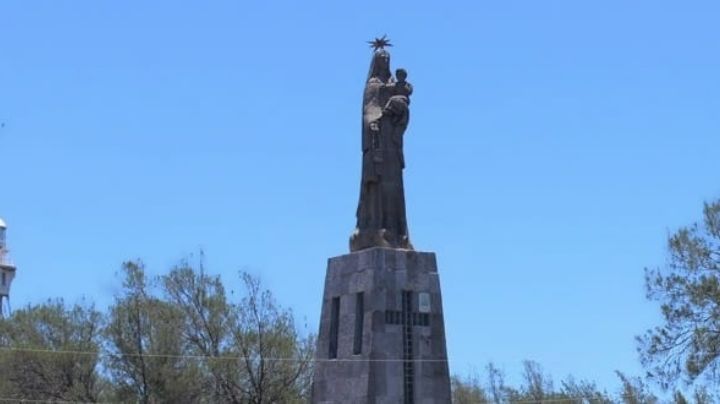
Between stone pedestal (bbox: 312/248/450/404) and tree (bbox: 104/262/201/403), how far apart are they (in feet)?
44.6

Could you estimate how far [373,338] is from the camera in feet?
107

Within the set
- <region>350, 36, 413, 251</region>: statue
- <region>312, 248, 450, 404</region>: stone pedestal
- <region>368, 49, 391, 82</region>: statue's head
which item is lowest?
<region>312, 248, 450, 404</region>: stone pedestal

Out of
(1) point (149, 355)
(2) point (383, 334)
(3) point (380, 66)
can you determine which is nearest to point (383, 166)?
(3) point (380, 66)

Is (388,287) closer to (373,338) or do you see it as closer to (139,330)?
(373,338)

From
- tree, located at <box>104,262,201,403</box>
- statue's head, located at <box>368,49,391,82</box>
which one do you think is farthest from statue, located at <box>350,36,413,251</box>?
tree, located at <box>104,262,201,403</box>

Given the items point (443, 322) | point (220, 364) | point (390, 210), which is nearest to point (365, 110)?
point (390, 210)

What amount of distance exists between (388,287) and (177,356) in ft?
52.2

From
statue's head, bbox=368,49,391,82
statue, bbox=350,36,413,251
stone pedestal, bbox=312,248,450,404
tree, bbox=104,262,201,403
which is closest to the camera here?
stone pedestal, bbox=312,248,450,404

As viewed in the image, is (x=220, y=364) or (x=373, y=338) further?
(x=220, y=364)

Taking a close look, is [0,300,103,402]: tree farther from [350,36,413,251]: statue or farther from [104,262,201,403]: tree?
[350,36,413,251]: statue

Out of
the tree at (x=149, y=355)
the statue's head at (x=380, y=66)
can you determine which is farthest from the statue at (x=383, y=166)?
the tree at (x=149, y=355)

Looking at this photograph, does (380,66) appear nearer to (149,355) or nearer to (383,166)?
(383,166)

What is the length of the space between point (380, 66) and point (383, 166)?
107 inches

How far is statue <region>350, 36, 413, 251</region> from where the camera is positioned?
112 ft
